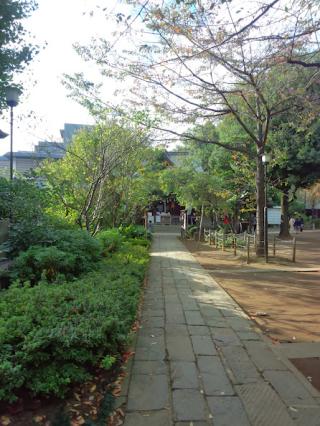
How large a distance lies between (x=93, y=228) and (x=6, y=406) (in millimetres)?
8513

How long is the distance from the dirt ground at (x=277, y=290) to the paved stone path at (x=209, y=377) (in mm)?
491

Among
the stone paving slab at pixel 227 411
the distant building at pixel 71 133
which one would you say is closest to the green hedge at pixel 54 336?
the stone paving slab at pixel 227 411

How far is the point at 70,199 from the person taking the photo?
11.6 metres

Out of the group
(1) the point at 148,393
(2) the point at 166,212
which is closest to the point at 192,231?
(2) the point at 166,212

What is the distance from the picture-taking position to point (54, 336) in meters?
3.15

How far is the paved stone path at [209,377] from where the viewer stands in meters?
2.96

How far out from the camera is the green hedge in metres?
2.97

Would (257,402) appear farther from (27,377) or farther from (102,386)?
(27,377)

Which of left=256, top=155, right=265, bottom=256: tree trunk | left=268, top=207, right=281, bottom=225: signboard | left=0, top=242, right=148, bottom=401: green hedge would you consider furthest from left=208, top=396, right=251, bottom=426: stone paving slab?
left=268, top=207, right=281, bottom=225: signboard

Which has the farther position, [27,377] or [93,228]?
[93,228]

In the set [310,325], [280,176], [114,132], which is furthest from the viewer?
[280,176]

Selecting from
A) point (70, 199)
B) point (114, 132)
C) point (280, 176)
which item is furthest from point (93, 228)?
point (280, 176)

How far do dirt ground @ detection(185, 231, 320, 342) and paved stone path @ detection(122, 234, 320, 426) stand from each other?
0.49 m

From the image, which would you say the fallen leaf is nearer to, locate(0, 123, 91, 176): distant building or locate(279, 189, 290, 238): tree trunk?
locate(0, 123, 91, 176): distant building
